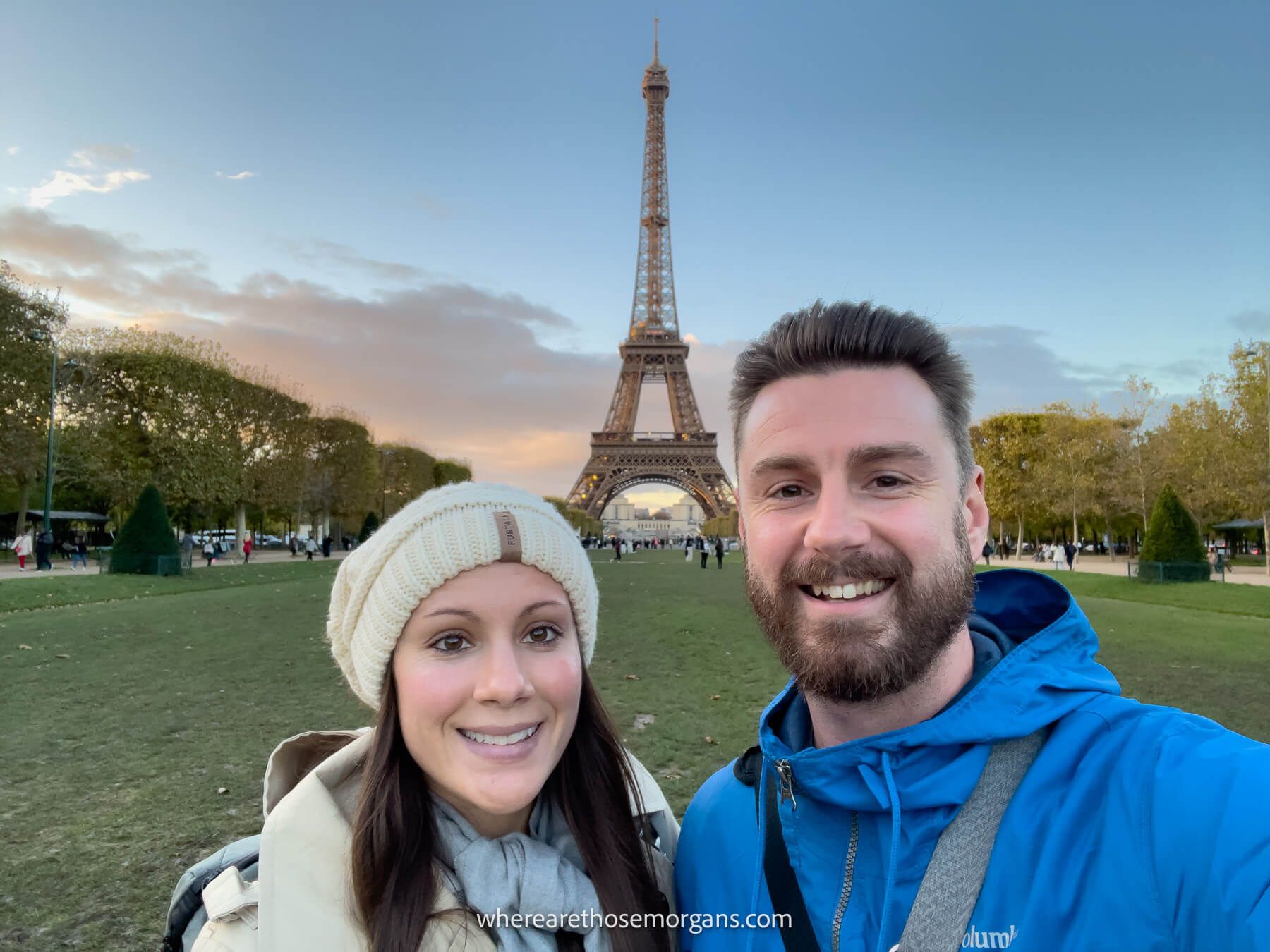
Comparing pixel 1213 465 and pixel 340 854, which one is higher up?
pixel 1213 465

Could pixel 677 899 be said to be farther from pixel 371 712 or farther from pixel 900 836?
pixel 371 712

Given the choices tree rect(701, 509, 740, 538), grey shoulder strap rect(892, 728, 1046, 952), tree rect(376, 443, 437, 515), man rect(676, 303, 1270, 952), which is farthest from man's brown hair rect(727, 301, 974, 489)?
tree rect(701, 509, 740, 538)

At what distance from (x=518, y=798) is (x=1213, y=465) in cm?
3286

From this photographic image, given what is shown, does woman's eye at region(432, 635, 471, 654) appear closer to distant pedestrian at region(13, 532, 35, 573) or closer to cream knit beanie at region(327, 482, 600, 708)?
cream knit beanie at region(327, 482, 600, 708)

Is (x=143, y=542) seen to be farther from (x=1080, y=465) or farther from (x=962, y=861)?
(x=1080, y=465)

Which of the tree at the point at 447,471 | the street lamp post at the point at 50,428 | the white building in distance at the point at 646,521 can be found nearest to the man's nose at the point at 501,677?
the street lamp post at the point at 50,428

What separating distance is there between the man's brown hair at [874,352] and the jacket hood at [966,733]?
416 millimetres

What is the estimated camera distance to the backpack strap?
1.41 m

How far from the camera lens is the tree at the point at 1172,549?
1953 centimetres

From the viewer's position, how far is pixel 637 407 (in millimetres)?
57188

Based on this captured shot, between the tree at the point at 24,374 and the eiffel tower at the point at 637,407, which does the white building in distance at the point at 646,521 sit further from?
the tree at the point at 24,374

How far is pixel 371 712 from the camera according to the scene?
277 inches

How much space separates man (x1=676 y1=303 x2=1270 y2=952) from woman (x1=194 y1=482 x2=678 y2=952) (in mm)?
236

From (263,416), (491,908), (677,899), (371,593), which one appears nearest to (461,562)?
(371,593)
